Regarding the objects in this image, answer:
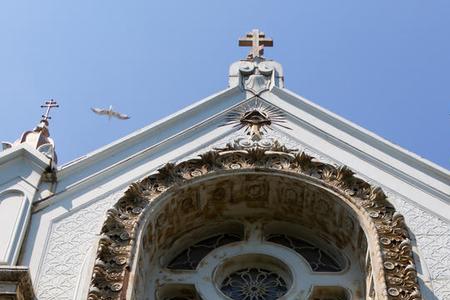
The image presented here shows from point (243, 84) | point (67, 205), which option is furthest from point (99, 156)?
point (243, 84)

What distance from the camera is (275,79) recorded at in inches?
623

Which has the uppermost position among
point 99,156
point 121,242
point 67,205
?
point 99,156

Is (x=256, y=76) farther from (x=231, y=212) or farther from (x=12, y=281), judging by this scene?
(x=12, y=281)

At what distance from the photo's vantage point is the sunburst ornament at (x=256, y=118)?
14.5 m

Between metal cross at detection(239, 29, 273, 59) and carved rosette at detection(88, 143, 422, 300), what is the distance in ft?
11.5

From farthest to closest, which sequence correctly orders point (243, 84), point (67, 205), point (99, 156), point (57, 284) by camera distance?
point (243, 84) < point (99, 156) < point (67, 205) < point (57, 284)

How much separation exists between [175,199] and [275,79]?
3.71 m

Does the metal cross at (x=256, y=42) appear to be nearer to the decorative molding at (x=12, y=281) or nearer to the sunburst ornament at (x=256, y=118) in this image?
the sunburst ornament at (x=256, y=118)

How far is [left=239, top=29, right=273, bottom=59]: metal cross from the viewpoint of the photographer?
1692 cm

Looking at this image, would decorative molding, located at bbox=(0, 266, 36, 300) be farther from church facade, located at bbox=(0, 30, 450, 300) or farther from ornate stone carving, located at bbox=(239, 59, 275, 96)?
ornate stone carving, located at bbox=(239, 59, 275, 96)

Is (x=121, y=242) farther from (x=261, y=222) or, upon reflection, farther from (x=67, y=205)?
(x=261, y=222)

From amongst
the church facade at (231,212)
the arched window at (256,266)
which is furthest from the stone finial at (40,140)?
the arched window at (256,266)

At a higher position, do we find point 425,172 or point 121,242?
point 425,172

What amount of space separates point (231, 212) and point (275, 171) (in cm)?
111
